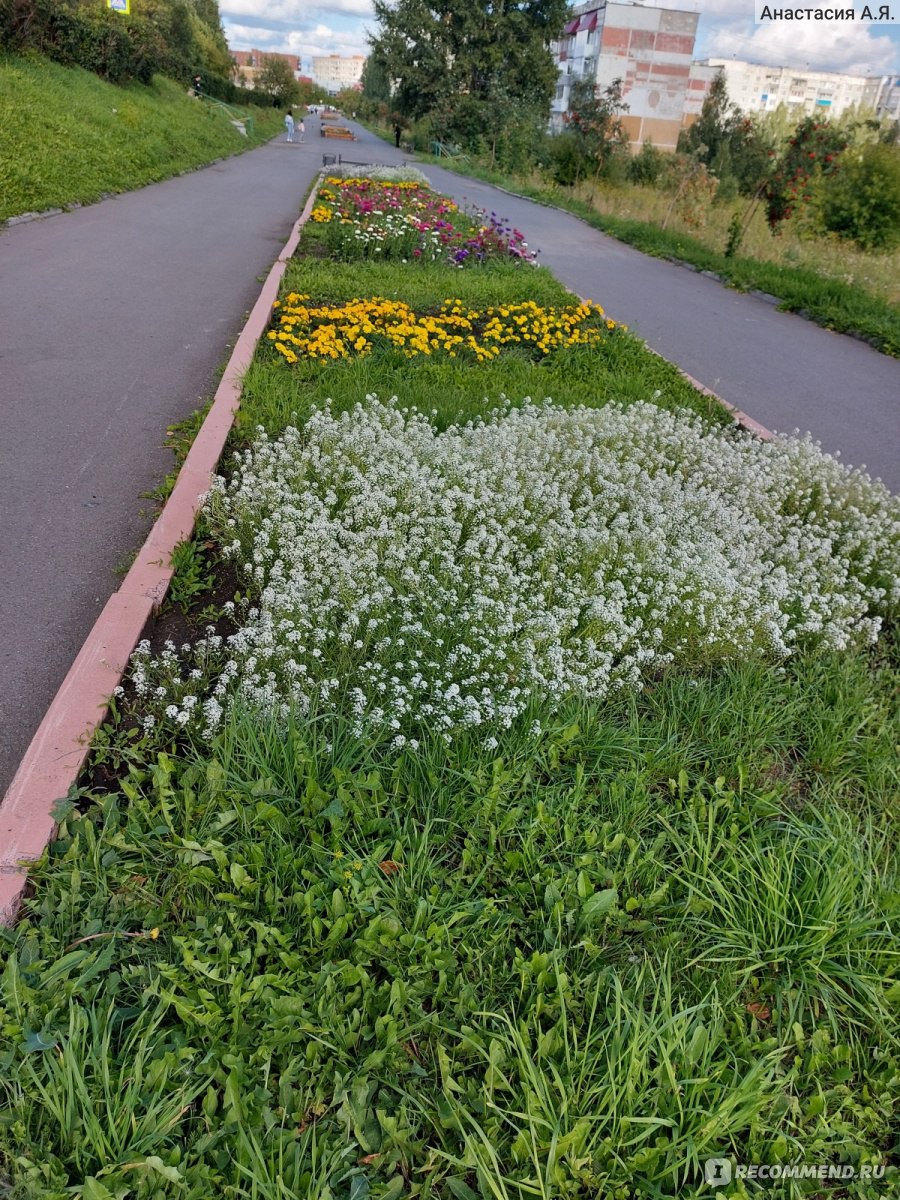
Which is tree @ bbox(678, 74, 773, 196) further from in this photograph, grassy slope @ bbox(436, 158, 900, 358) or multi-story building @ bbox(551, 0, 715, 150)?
multi-story building @ bbox(551, 0, 715, 150)

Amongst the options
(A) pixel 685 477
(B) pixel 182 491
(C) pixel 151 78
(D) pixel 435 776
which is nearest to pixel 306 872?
(D) pixel 435 776

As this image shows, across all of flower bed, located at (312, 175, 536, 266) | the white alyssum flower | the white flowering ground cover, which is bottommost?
the white flowering ground cover

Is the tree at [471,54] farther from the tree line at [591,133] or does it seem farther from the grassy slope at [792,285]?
the grassy slope at [792,285]

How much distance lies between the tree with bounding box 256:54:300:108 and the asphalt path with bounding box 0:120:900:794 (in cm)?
5369

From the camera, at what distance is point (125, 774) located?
268 cm

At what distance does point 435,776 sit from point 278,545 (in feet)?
5.60

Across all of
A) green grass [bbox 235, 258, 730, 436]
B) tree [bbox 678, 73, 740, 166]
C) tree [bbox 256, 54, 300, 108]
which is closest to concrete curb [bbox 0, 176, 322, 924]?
green grass [bbox 235, 258, 730, 436]

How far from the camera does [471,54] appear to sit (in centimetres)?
4003

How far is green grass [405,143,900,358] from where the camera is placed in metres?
10.7

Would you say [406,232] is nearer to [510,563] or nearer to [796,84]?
[510,563]

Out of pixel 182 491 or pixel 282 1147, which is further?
pixel 182 491

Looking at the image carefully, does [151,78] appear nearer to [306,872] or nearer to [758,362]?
[758,362]

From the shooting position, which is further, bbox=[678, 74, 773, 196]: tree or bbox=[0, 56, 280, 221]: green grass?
bbox=[678, 74, 773, 196]: tree

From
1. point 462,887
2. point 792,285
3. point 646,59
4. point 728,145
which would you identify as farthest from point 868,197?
point 646,59
